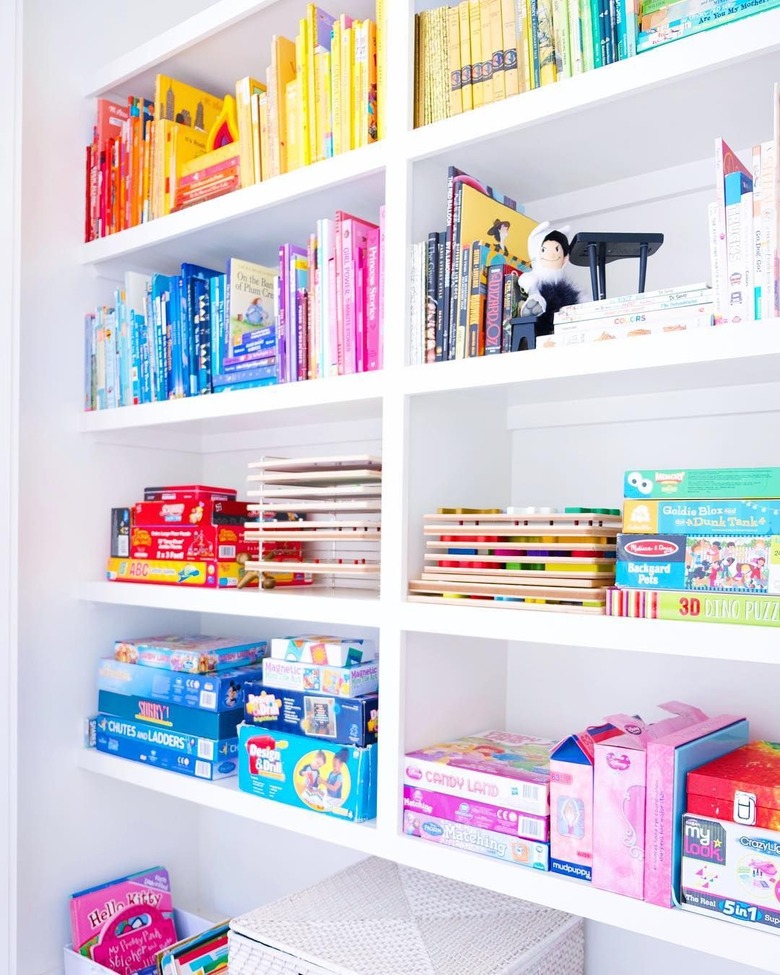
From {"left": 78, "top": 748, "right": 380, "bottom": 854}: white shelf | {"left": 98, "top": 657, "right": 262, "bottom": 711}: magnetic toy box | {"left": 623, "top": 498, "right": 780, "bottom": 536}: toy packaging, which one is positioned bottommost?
{"left": 78, "top": 748, "right": 380, "bottom": 854}: white shelf

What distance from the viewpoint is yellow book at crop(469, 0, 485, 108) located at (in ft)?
4.35

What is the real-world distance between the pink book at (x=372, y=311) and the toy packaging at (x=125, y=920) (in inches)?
50.2

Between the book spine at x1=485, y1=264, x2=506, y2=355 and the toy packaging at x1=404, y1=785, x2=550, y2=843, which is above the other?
the book spine at x1=485, y1=264, x2=506, y2=355

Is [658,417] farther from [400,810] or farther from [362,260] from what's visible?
[400,810]

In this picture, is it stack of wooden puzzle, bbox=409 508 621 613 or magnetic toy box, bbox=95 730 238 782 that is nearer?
stack of wooden puzzle, bbox=409 508 621 613

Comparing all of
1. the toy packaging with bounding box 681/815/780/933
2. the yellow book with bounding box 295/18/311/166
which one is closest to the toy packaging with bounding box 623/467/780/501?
the toy packaging with bounding box 681/815/780/933

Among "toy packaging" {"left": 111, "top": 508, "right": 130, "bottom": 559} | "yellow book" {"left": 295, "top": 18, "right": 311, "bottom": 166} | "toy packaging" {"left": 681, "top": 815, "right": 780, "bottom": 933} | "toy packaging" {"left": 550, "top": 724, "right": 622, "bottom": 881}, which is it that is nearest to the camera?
"toy packaging" {"left": 681, "top": 815, "right": 780, "bottom": 933}

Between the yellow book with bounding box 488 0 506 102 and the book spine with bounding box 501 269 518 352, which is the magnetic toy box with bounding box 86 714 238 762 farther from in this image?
the yellow book with bounding box 488 0 506 102

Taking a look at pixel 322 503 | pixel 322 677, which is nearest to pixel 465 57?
pixel 322 503

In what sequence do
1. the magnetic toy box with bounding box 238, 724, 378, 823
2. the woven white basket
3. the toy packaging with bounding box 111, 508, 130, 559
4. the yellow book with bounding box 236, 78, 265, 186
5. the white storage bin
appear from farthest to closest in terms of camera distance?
the toy packaging with bounding box 111, 508, 130, 559, the white storage bin, the yellow book with bounding box 236, 78, 265, 186, the magnetic toy box with bounding box 238, 724, 378, 823, the woven white basket

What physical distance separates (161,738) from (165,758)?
0.13 feet

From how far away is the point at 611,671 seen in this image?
4.86ft

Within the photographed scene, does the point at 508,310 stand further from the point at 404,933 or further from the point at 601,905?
the point at 404,933

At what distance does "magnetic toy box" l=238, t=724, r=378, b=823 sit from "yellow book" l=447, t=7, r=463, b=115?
39.0 inches
